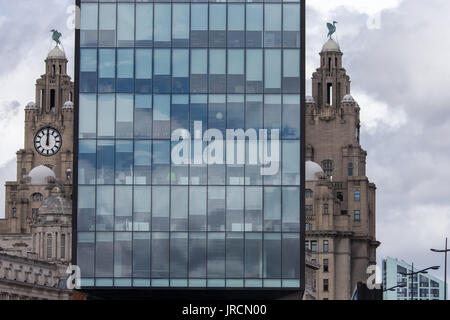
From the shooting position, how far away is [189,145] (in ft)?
348

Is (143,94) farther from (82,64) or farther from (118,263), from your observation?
(118,263)

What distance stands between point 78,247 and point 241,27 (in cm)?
1866

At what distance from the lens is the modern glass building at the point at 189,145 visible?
105 m

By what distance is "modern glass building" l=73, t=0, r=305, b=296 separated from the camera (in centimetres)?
10519

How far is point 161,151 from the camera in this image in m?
106

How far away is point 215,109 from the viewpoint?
106312 millimetres
